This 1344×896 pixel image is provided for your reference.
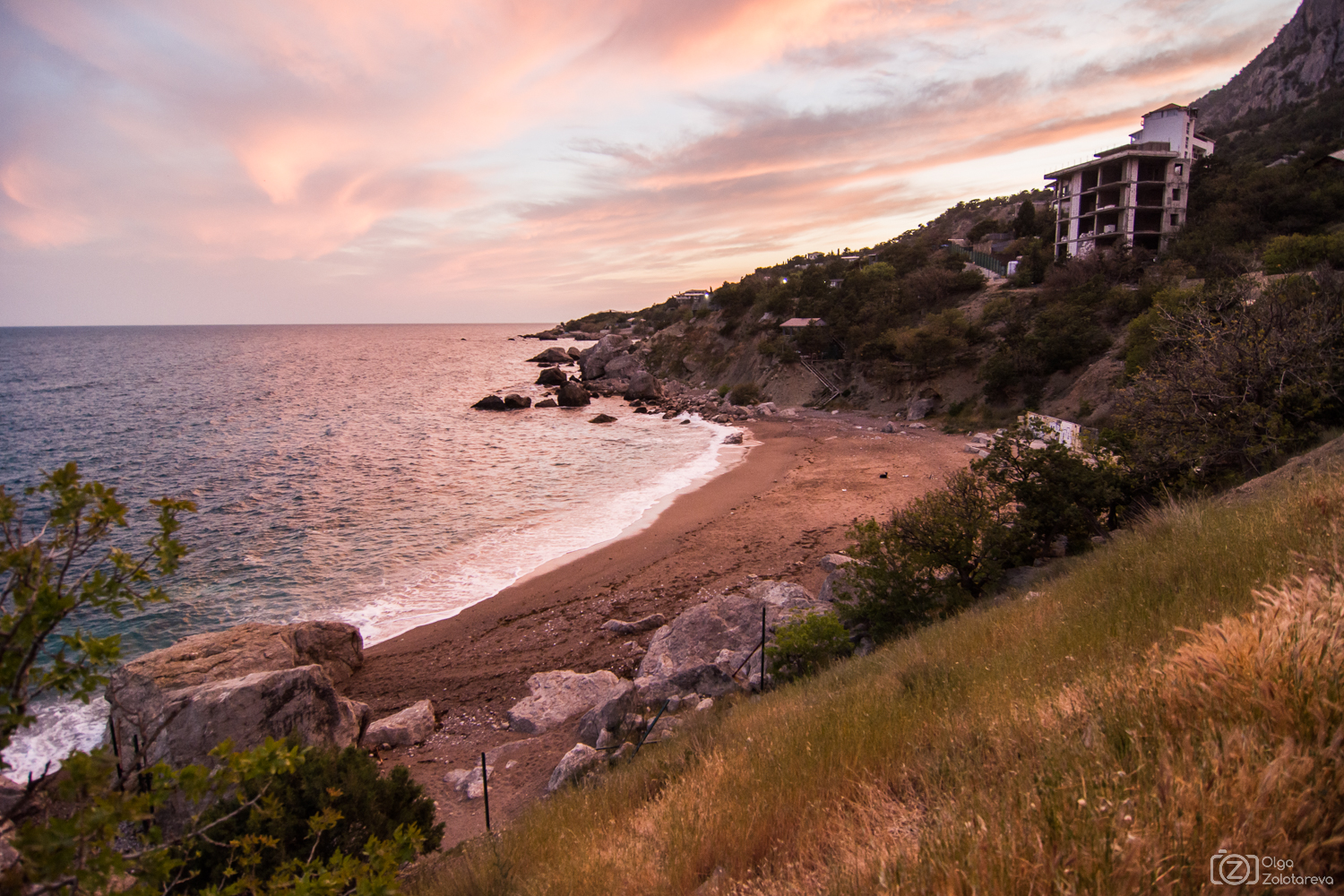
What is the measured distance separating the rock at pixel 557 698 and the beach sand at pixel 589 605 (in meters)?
0.33

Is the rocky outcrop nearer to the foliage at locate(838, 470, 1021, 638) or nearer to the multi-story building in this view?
the foliage at locate(838, 470, 1021, 638)

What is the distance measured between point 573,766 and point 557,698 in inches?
134

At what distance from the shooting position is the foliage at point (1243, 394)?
11906mm

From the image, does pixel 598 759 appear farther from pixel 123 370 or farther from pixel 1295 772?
pixel 123 370

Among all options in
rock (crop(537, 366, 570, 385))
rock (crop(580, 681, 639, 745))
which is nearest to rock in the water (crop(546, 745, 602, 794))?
rock (crop(580, 681, 639, 745))

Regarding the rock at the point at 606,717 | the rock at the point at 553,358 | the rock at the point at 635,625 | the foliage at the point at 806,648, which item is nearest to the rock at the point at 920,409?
the rock at the point at 635,625

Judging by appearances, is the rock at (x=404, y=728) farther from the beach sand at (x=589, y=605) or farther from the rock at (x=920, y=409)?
the rock at (x=920, y=409)

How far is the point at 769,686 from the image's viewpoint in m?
10.3

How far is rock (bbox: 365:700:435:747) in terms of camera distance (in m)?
11.6

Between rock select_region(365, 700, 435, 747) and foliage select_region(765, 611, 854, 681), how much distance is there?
6.86 m

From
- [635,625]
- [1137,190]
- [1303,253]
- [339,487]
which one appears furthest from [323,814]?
[1137,190]

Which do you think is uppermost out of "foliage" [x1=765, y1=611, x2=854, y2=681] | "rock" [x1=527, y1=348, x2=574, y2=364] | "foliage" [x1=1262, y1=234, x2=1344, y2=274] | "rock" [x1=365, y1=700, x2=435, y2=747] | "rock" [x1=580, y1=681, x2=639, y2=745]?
"foliage" [x1=1262, y1=234, x2=1344, y2=274]

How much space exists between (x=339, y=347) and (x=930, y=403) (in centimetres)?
16898

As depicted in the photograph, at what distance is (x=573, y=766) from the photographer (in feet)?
29.8
